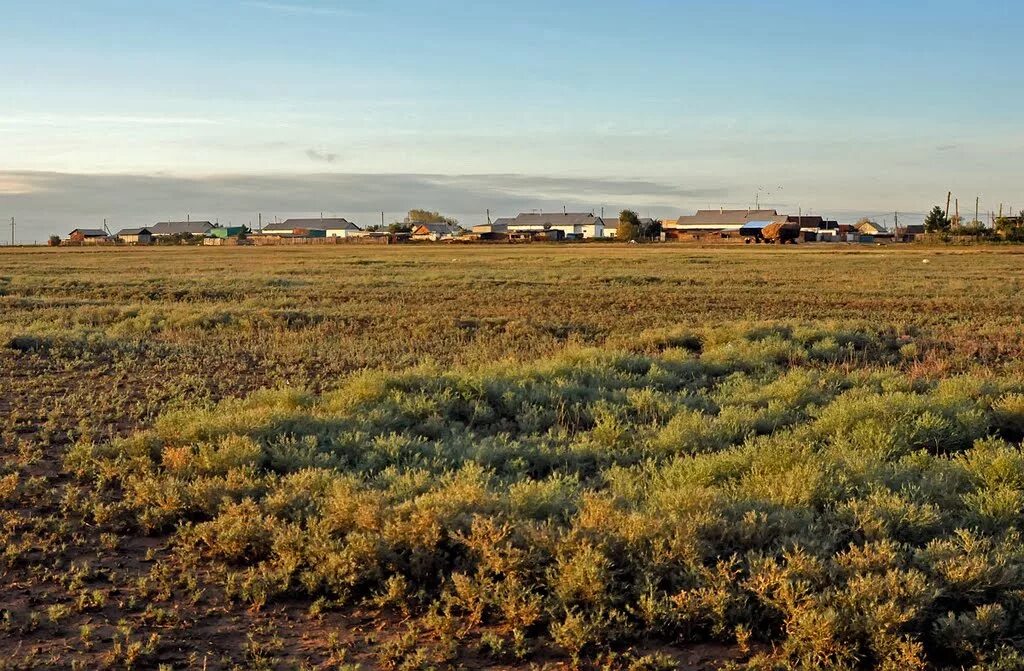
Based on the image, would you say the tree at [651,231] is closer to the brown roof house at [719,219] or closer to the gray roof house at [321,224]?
the brown roof house at [719,219]

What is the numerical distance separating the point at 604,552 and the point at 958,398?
22.2ft

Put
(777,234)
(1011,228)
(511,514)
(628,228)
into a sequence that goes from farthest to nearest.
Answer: (628,228)
(777,234)
(1011,228)
(511,514)

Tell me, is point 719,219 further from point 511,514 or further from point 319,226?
point 511,514

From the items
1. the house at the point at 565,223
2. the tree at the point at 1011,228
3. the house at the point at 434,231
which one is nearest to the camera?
the tree at the point at 1011,228

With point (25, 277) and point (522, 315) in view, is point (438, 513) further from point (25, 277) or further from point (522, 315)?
point (25, 277)

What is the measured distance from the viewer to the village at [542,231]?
420 feet

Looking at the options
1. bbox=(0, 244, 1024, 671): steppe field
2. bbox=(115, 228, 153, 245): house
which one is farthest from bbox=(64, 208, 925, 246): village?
bbox=(0, 244, 1024, 671): steppe field

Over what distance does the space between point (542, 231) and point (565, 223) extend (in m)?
14.5

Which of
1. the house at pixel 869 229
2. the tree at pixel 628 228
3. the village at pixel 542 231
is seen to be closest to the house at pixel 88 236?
the village at pixel 542 231

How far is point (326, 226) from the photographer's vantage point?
589ft

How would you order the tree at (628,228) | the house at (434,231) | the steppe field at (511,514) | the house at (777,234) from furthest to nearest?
1. the house at (434,231)
2. the tree at (628,228)
3. the house at (777,234)
4. the steppe field at (511,514)

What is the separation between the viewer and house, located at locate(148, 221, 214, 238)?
171m

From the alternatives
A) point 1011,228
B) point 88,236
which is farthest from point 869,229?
point 88,236

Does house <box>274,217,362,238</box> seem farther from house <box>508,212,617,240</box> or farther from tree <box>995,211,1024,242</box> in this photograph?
tree <box>995,211,1024,242</box>
